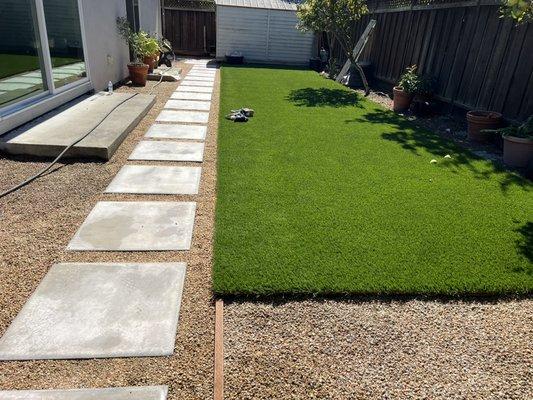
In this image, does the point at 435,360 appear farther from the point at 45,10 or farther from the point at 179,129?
the point at 45,10

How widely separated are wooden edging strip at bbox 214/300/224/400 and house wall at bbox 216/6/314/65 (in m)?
14.8

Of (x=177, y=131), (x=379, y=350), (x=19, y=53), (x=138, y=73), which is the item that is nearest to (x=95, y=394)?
(x=379, y=350)

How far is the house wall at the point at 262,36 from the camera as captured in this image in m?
15.1

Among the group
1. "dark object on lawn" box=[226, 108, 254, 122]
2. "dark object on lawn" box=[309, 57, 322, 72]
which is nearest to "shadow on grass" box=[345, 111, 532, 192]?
"dark object on lawn" box=[226, 108, 254, 122]

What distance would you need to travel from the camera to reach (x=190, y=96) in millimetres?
8141

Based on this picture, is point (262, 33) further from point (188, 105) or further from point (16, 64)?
point (16, 64)

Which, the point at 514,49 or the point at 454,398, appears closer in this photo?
the point at 454,398

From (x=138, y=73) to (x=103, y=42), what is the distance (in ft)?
3.65

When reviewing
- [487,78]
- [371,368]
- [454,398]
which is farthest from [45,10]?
[487,78]

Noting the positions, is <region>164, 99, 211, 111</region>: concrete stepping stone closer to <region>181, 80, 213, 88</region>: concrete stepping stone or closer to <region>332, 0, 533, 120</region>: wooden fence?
<region>181, 80, 213, 88</region>: concrete stepping stone

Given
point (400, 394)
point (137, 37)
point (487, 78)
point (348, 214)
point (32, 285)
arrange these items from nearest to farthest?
point (400, 394)
point (32, 285)
point (348, 214)
point (487, 78)
point (137, 37)

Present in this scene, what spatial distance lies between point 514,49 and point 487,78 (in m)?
0.60

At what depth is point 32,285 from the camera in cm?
Answer: 234

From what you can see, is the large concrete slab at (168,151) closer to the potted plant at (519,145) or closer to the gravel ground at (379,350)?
the gravel ground at (379,350)
